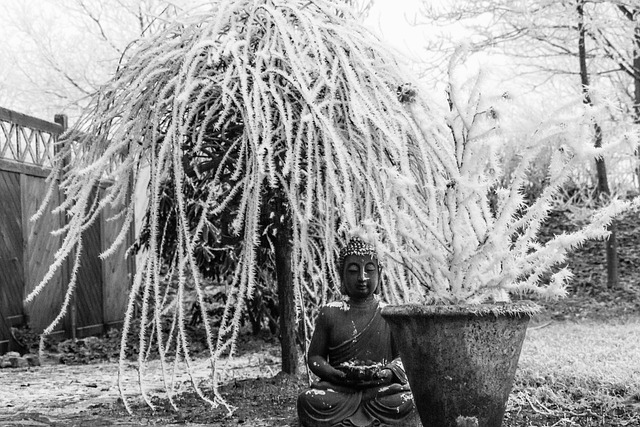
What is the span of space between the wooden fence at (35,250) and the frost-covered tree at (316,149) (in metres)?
4.07

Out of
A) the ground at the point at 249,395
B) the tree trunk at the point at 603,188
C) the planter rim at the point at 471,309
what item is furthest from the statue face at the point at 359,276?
the tree trunk at the point at 603,188

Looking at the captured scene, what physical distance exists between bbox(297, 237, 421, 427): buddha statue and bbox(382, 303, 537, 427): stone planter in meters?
0.84

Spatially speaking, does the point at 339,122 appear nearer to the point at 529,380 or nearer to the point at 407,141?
the point at 407,141

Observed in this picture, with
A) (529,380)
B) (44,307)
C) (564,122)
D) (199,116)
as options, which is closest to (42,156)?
(44,307)

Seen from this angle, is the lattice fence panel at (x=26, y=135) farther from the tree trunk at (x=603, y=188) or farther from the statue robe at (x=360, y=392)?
the tree trunk at (x=603, y=188)

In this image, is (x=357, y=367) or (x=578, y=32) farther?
(x=578, y=32)

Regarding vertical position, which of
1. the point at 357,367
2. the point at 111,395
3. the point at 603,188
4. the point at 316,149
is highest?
the point at 603,188

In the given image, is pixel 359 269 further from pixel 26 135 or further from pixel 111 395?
pixel 26 135

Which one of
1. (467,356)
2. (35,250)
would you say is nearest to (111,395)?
(35,250)

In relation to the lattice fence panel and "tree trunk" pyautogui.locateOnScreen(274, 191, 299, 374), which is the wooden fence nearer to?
the lattice fence panel

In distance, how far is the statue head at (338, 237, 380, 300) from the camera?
3727 mm

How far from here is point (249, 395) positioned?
5.22 meters

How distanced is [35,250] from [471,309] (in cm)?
760

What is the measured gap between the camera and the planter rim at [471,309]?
2771 mm
